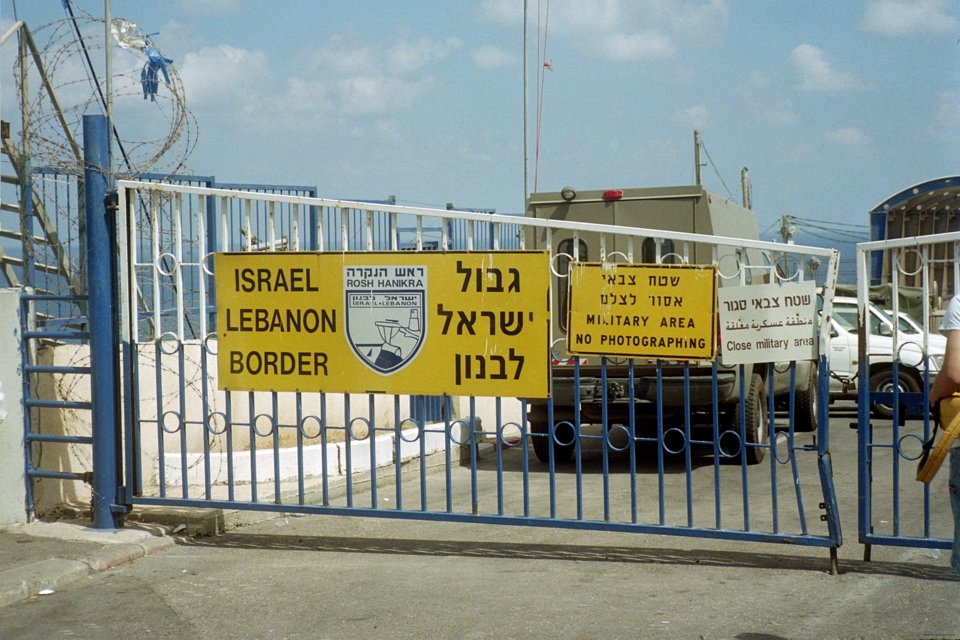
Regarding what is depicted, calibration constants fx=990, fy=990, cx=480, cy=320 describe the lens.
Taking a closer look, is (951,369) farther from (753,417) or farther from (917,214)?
(917,214)

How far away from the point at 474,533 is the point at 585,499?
1646 millimetres

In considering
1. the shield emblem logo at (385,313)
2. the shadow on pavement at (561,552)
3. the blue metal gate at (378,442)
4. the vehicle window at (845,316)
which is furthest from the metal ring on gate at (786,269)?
the vehicle window at (845,316)

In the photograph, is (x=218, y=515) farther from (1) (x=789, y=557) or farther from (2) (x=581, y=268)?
(1) (x=789, y=557)

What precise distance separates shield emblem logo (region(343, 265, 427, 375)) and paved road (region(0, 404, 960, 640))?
4.01ft

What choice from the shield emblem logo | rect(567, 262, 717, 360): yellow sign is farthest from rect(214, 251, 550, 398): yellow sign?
rect(567, 262, 717, 360): yellow sign

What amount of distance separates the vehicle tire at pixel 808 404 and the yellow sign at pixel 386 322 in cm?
664

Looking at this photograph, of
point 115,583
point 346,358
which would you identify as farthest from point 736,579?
point 115,583

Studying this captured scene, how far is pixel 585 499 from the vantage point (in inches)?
316

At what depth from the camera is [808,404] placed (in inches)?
483

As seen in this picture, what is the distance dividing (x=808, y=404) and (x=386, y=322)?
7.89 meters

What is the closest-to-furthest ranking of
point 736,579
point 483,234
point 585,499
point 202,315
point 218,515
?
point 736,579 → point 202,315 → point 218,515 → point 585,499 → point 483,234

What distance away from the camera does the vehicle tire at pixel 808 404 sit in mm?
11685

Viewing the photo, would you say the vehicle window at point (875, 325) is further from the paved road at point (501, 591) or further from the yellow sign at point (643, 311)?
the yellow sign at point (643, 311)

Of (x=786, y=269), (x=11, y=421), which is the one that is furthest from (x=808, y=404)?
(x=11, y=421)
